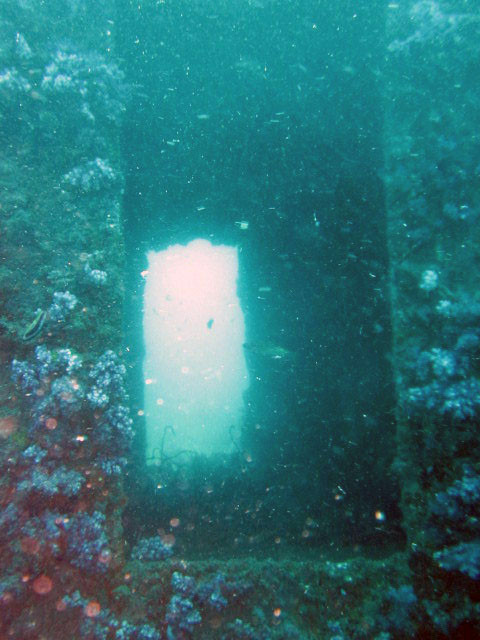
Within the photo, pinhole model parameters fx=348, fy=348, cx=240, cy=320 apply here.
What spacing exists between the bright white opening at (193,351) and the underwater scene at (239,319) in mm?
29

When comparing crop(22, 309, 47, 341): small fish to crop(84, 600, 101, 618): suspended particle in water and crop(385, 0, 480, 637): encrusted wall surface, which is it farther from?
crop(385, 0, 480, 637): encrusted wall surface

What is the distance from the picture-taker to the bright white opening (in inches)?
175

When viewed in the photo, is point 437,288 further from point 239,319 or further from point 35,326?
point 35,326

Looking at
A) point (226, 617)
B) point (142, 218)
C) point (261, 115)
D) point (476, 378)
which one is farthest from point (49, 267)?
point (476, 378)

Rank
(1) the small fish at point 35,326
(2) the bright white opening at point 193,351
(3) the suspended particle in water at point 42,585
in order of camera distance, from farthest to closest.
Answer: (2) the bright white opening at point 193,351, (1) the small fish at point 35,326, (3) the suspended particle in water at point 42,585

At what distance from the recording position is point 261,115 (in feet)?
15.9

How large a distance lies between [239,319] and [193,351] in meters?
0.76

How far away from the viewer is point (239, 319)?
15.4 ft

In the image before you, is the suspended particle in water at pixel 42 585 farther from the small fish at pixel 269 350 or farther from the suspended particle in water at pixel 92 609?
the small fish at pixel 269 350

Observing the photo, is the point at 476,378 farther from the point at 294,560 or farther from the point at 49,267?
the point at 49,267

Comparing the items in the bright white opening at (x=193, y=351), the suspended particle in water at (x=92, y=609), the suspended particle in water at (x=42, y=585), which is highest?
the bright white opening at (x=193, y=351)

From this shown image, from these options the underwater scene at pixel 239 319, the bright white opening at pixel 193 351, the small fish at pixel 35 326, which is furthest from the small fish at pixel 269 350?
the small fish at pixel 35 326

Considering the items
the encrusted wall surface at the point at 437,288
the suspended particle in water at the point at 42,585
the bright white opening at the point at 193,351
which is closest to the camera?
the suspended particle in water at the point at 42,585

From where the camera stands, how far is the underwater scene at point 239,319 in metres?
3.41
